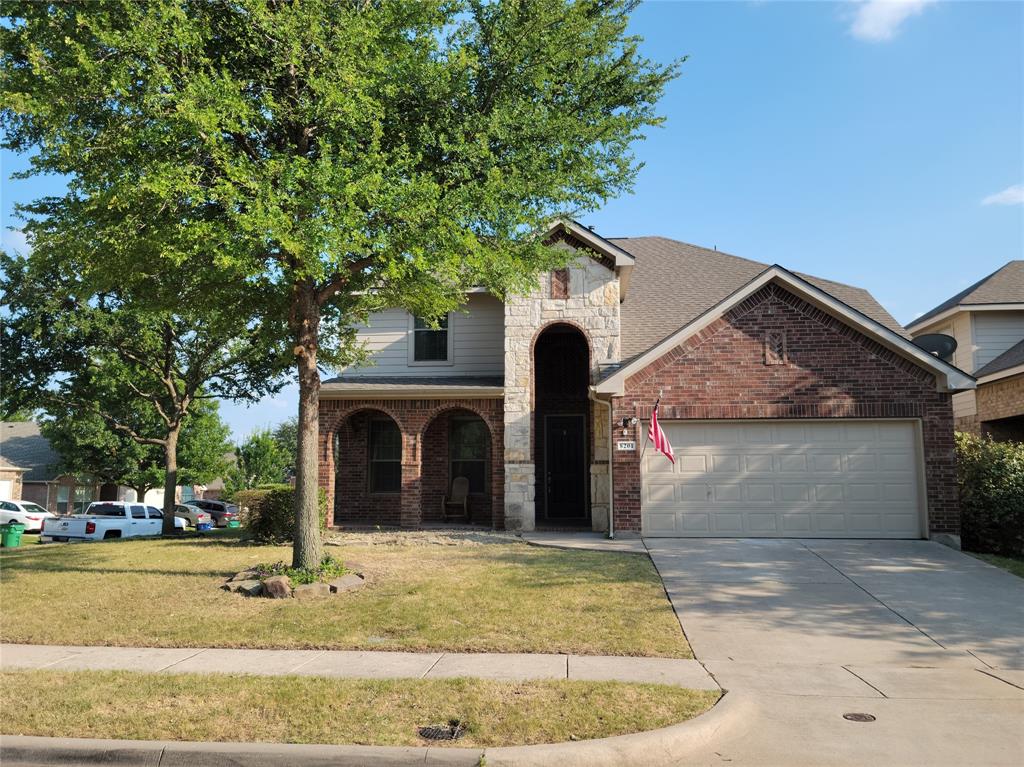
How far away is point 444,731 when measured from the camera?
4.91m

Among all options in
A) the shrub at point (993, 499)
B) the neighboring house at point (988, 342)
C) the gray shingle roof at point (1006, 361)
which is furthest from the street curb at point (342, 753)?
the neighboring house at point (988, 342)

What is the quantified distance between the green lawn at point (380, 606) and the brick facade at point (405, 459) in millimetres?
4100

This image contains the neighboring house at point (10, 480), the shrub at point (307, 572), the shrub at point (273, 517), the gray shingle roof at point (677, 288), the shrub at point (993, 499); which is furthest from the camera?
the neighboring house at point (10, 480)

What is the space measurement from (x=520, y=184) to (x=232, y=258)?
388 cm

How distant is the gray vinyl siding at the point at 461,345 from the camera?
59.6 ft

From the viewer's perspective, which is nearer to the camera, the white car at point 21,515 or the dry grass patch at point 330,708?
the dry grass patch at point 330,708

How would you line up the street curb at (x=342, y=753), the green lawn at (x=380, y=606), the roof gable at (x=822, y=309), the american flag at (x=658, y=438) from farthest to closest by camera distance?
the american flag at (x=658, y=438), the roof gable at (x=822, y=309), the green lawn at (x=380, y=606), the street curb at (x=342, y=753)

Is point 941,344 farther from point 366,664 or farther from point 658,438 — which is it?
point 366,664

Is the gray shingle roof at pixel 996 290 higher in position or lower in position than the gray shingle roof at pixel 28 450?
higher

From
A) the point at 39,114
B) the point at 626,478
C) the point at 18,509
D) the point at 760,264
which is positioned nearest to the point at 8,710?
the point at 39,114

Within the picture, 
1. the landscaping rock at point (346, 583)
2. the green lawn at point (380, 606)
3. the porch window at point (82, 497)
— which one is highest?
the landscaping rock at point (346, 583)

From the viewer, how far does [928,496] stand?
13625 millimetres

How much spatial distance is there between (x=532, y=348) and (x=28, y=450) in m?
40.5

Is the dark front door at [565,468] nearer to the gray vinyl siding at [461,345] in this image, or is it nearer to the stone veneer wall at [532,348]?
the stone veneer wall at [532,348]
